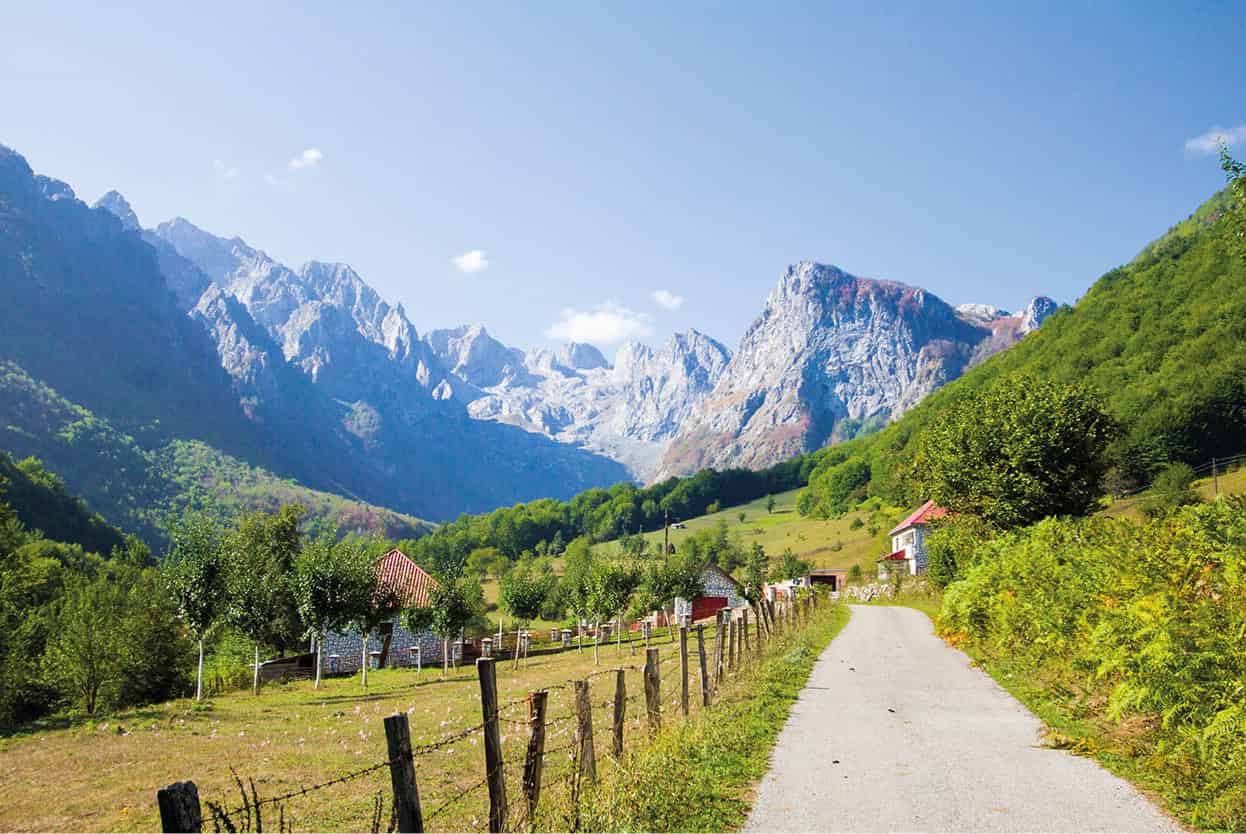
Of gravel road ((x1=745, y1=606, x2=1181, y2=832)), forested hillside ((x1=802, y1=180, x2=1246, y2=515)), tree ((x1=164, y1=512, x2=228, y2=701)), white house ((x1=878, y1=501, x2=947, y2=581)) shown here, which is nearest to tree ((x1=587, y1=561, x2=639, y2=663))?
forested hillside ((x1=802, y1=180, x2=1246, y2=515))

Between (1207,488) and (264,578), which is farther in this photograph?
(1207,488)

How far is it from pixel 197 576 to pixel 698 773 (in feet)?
93.1

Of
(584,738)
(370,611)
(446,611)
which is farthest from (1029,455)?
(446,611)

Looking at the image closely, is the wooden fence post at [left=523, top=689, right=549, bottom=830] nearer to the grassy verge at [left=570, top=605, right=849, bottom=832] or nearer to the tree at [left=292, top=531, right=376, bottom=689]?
the grassy verge at [left=570, top=605, right=849, bottom=832]

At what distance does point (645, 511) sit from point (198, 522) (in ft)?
536

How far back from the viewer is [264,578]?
40781 millimetres

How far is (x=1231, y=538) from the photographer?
8773 millimetres

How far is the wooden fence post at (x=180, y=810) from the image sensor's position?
3826 mm

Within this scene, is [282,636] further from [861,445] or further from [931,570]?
[861,445]

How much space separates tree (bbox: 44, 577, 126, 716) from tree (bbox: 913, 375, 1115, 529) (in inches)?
1376

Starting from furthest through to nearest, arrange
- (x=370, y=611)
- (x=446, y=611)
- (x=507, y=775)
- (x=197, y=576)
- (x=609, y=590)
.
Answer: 1. (x=609, y=590)
2. (x=446, y=611)
3. (x=370, y=611)
4. (x=197, y=576)
5. (x=507, y=775)

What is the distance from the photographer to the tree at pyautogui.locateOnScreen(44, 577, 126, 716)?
26391mm

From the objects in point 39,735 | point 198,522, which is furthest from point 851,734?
point 198,522

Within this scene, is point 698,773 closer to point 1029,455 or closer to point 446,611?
point 1029,455
